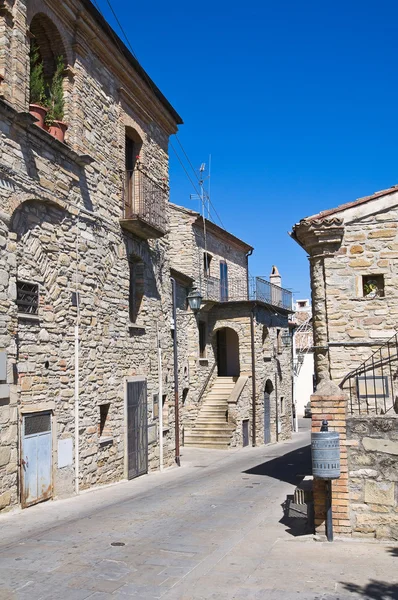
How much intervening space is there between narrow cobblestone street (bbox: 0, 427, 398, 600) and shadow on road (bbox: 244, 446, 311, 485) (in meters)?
2.36

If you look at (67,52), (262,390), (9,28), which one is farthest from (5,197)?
(262,390)

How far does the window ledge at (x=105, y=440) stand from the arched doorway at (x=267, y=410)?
14.4 m

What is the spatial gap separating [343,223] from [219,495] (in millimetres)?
5441

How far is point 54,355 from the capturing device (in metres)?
10.2

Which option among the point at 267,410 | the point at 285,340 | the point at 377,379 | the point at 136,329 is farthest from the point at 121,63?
the point at 285,340

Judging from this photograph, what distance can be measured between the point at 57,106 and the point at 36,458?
6361mm

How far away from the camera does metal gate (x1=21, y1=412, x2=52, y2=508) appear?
912 centimetres

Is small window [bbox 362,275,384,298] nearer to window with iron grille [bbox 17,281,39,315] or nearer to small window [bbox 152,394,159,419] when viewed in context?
window with iron grille [bbox 17,281,39,315]

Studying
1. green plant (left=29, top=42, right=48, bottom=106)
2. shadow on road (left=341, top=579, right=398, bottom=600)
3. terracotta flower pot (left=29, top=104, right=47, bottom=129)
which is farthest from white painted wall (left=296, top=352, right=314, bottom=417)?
shadow on road (left=341, top=579, right=398, bottom=600)

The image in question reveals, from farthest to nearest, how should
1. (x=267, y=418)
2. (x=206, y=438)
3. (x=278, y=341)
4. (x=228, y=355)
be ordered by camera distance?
(x=278, y=341), (x=228, y=355), (x=267, y=418), (x=206, y=438)

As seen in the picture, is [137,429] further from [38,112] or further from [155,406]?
[38,112]

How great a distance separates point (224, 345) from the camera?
88.7ft

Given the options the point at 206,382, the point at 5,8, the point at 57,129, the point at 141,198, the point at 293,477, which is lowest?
the point at 293,477

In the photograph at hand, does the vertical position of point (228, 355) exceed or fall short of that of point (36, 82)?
it falls short
